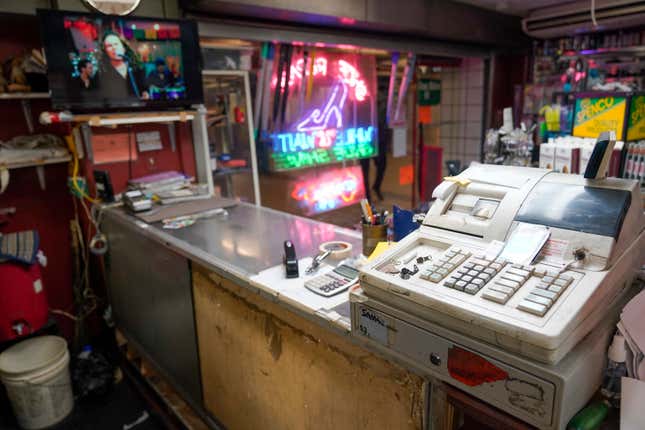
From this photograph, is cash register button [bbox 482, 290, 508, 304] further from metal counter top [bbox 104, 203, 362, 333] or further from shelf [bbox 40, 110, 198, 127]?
shelf [bbox 40, 110, 198, 127]

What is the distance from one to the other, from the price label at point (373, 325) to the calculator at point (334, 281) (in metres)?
0.27

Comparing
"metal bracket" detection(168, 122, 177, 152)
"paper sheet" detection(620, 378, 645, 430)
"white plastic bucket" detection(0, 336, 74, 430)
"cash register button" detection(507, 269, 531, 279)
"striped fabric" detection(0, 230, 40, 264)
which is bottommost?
"white plastic bucket" detection(0, 336, 74, 430)

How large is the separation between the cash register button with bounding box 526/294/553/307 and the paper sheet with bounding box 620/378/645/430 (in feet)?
0.80

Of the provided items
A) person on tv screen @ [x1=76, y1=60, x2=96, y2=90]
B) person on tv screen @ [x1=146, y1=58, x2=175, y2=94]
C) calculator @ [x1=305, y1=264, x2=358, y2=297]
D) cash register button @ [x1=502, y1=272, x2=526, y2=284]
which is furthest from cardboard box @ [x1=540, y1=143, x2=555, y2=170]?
person on tv screen @ [x1=76, y1=60, x2=96, y2=90]

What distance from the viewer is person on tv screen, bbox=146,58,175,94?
2680 millimetres

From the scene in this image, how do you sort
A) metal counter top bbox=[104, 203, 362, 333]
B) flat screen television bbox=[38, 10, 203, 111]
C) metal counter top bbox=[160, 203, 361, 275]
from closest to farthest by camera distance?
1. metal counter top bbox=[104, 203, 362, 333]
2. metal counter top bbox=[160, 203, 361, 275]
3. flat screen television bbox=[38, 10, 203, 111]

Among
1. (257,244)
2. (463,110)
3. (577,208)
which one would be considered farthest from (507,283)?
(463,110)

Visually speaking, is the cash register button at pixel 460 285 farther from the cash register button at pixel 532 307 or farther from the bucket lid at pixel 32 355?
the bucket lid at pixel 32 355

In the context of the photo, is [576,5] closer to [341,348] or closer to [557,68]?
[557,68]

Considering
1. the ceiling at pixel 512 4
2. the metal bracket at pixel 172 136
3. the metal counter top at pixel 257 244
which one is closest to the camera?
the metal counter top at pixel 257 244

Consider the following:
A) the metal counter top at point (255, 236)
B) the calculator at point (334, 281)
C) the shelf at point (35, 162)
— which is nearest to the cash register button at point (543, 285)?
the calculator at point (334, 281)

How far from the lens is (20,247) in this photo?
8.24 ft

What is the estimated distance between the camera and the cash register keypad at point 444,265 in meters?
1.01

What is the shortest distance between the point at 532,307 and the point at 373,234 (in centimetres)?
76
